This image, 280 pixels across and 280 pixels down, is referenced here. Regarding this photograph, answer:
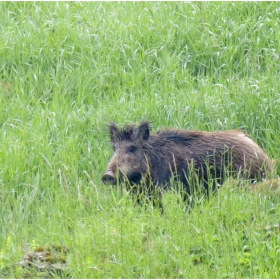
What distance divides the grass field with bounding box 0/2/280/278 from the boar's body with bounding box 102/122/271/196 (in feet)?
1.18

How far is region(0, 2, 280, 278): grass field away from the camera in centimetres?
580

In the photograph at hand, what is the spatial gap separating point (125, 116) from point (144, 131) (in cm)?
98

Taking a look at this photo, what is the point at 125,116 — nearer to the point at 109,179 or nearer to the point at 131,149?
the point at 131,149

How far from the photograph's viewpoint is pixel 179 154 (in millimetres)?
8039

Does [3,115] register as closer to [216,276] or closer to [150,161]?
[150,161]

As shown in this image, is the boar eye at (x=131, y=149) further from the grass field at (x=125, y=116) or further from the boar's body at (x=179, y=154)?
the grass field at (x=125, y=116)

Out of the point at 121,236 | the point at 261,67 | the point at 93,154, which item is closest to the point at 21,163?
the point at 93,154

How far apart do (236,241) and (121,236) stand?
0.95 meters

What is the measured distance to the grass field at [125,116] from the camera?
580 centimetres

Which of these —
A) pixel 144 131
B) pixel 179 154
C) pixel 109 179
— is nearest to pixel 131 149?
pixel 144 131

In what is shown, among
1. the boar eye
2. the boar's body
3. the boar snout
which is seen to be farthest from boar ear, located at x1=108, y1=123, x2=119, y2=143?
the boar snout

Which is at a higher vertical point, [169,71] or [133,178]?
[169,71]

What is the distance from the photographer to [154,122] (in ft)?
29.2

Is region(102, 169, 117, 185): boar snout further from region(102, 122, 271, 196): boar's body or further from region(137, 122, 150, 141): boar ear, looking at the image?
region(137, 122, 150, 141): boar ear
